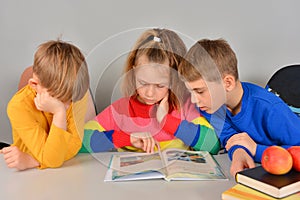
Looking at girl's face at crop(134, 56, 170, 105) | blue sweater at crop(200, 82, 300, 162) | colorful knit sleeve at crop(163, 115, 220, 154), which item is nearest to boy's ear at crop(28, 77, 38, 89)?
girl's face at crop(134, 56, 170, 105)

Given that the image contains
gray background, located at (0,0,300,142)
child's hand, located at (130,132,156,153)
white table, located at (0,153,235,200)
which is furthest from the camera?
gray background, located at (0,0,300,142)

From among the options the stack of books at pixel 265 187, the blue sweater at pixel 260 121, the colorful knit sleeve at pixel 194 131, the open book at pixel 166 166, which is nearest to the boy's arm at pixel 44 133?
the open book at pixel 166 166

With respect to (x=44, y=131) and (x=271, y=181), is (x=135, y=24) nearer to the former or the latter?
(x=44, y=131)

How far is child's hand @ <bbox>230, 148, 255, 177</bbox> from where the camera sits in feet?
4.37

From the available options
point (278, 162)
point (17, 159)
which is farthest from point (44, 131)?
point (278, 162)

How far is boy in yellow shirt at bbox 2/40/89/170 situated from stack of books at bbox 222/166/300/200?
619 mm

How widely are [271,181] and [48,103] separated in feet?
2.50

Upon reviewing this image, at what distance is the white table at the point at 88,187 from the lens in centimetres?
118

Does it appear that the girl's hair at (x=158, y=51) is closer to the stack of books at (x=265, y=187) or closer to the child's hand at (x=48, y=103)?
the child's hand at (x=48, y=103)

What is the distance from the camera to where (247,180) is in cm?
107

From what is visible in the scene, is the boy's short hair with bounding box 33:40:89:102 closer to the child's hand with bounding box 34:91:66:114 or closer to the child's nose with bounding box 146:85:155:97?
the child's hand with bounding box 34:91:66:114

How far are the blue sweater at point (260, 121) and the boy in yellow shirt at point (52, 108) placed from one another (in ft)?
1.45

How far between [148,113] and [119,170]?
0.76 feet

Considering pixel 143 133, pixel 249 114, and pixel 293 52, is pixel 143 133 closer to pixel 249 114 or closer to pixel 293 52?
pixel 249 114
